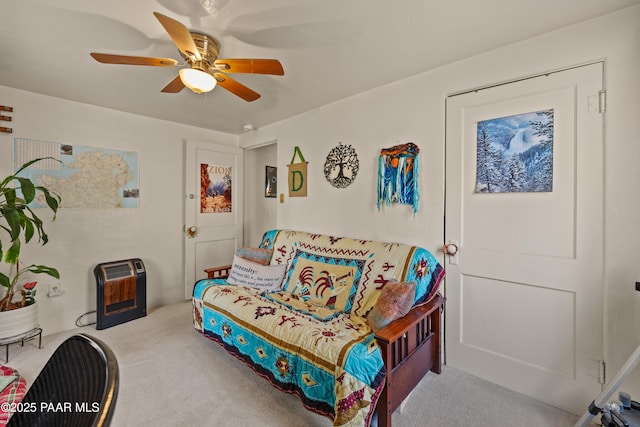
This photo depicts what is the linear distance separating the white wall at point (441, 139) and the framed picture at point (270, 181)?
703 mm

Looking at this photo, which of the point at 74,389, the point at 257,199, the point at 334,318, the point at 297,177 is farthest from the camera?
the point at 257,199

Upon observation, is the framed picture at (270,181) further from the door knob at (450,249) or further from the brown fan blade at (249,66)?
the door knob at (450,249)

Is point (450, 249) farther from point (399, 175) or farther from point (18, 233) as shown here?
point (18, 233)

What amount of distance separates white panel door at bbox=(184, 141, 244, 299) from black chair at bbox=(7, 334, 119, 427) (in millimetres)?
2919

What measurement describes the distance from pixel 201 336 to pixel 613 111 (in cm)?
346

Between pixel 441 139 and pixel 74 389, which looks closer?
pixel 74 389

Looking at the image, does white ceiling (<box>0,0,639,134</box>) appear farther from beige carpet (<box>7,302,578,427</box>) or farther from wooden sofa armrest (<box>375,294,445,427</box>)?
beige carpet (<box>7,302,578,427</box>)

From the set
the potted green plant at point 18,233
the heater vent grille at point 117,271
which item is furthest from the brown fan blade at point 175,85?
the heater vent grille at point 117,271

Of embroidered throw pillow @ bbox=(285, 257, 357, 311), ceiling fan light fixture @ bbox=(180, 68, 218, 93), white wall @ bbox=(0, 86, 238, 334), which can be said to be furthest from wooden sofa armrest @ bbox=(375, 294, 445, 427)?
white wall @ bbox=(0, 86, 238, 334)

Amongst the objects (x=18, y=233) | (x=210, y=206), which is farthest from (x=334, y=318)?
(x=210, y=206)

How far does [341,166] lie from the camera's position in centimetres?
273

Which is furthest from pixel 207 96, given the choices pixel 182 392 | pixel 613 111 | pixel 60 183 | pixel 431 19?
pixel 613 111

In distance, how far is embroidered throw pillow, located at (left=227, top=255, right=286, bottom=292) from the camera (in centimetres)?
255

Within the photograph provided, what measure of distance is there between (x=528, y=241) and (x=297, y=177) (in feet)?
7.38
